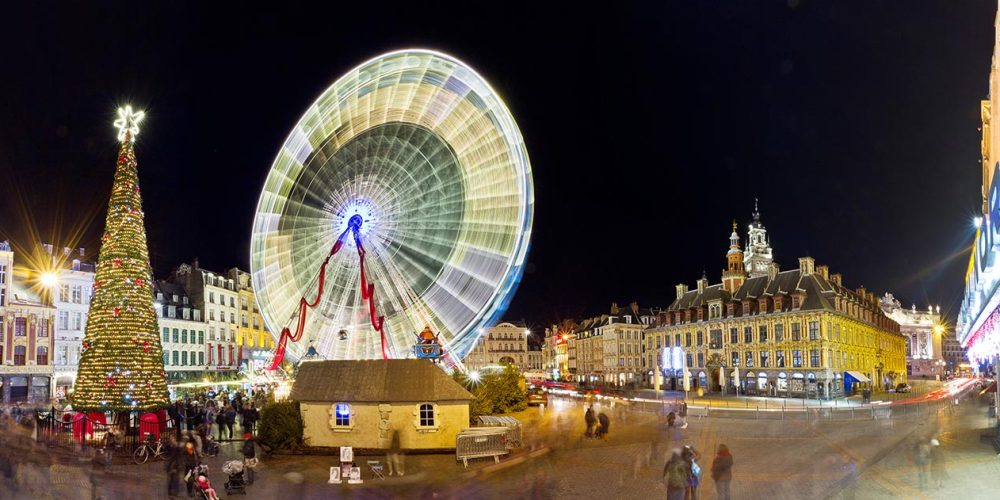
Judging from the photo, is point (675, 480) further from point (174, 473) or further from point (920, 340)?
point (920, 340)

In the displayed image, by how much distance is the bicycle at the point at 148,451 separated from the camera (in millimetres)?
24703

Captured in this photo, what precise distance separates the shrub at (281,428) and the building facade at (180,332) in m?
51.2

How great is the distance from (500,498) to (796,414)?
27486 millimetres

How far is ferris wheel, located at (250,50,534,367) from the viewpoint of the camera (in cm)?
3222

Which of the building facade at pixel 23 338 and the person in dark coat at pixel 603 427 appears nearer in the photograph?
the person in dark coat at pixel 603 427

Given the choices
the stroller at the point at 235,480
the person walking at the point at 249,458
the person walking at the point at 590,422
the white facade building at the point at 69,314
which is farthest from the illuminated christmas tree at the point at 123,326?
the white facade building at the point at 69,314

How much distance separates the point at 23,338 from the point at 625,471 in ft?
193

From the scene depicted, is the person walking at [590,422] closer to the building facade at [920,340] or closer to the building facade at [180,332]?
the building facade at [180,332]

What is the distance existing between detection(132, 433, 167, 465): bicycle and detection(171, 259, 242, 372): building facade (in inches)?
2369

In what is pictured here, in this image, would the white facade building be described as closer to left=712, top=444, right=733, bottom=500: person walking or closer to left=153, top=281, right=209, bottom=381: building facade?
left=153, top=281, right=209, bottom=381: building facade

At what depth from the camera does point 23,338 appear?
61531mm

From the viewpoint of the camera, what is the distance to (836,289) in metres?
75.4

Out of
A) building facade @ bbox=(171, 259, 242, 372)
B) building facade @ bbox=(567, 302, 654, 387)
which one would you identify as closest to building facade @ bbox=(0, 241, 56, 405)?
building facade @ bbox=(171, 259, 242, 372)

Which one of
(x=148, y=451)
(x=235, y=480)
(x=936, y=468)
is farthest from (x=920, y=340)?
(x=235, y=480)
